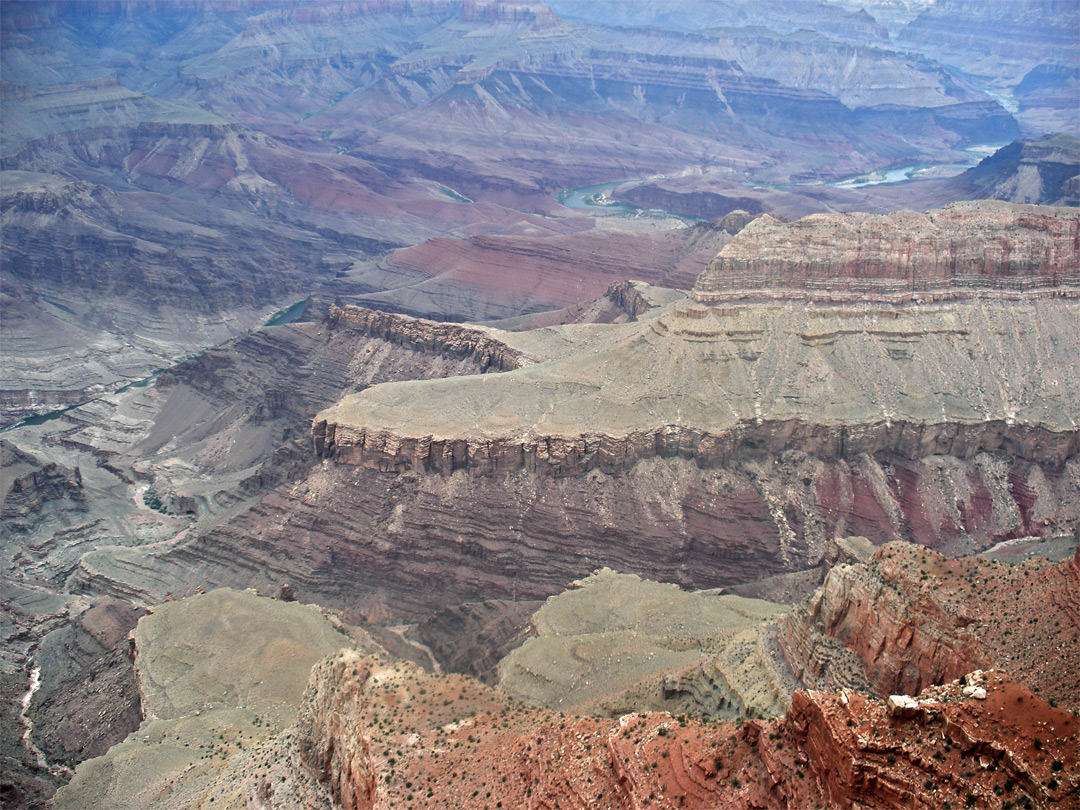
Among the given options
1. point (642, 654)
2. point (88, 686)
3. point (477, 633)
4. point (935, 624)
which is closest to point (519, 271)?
point (477, 633)

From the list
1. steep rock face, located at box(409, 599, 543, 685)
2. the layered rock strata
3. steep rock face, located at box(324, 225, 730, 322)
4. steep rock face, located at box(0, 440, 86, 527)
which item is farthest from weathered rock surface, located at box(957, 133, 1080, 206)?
steep rock face, located at box(0, 440, 86, 527)

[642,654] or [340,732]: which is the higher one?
Result: [340,732]

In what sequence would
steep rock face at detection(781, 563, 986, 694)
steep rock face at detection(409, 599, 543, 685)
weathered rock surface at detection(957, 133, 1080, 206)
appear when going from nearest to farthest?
steep rock face at detection(781, 563, 986, 694)
steep rock face at detection(409, 599, 543, 685)
weathered rock surface at detection(957, 133, 1080, 206)

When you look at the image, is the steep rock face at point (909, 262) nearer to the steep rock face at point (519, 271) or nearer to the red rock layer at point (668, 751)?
the steep rock face at point (519, 271)

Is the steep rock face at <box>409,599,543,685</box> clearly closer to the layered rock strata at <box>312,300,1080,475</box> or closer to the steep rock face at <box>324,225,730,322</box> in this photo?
the layered rock strata at <box>312,300,1080,475</box>

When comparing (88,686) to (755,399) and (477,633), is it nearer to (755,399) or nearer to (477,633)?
(477,633)
